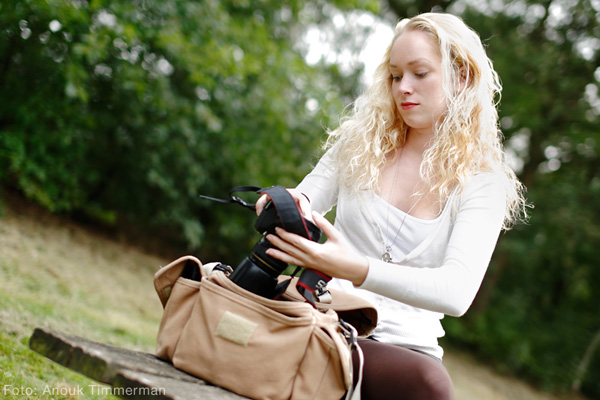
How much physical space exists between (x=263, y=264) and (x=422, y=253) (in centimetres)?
56

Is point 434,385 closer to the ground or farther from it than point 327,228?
closer to the ground

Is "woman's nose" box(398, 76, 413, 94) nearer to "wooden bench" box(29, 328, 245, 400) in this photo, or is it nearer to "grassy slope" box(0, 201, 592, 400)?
"wooden bench" box(29, 328, 245, 400)

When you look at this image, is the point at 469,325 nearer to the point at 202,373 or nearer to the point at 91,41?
the point at 91,41

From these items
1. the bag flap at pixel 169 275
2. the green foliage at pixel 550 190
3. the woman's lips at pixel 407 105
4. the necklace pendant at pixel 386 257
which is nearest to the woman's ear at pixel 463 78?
the woman's lips at pixel 407 105

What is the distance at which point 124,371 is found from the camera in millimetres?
1194

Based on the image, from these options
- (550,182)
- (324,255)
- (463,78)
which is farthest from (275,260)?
(550,182)

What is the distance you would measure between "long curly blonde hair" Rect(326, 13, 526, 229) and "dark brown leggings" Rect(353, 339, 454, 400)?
0.54m

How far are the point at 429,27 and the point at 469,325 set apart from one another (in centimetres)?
932

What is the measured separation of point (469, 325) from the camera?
33.6ft

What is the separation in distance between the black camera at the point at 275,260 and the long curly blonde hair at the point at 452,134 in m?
0.51

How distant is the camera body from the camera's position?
4.79 feet

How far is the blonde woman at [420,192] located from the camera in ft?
4.98

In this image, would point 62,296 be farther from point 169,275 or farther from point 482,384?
point 482,384

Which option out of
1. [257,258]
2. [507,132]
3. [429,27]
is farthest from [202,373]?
[507,132]
